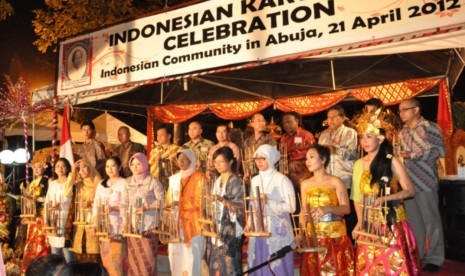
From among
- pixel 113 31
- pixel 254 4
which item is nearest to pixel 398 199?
pixel 254 4

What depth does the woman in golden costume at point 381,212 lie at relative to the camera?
12.0 ft

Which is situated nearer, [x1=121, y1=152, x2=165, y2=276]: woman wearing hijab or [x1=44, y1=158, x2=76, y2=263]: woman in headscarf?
[x1=121, y1=152, x2=165, y2=276]: woman wearing hijab

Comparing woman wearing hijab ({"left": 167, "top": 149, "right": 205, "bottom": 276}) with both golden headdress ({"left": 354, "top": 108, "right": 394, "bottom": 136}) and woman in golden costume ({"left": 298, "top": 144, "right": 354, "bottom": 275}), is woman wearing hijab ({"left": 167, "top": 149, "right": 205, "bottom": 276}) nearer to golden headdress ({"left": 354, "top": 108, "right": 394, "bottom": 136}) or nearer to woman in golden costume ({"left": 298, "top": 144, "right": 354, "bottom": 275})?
woman in golden costume ({"left": 298, "top": 144, "right": 354, "bottom": 275})

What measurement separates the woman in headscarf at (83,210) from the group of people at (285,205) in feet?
0.05

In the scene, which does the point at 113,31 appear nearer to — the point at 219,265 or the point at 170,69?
the point at 170,69

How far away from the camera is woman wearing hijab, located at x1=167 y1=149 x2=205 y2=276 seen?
5.07 meters

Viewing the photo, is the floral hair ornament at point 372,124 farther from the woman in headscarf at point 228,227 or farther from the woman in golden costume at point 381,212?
the woman in headscarf at point 228,227

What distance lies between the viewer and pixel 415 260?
3846 mm

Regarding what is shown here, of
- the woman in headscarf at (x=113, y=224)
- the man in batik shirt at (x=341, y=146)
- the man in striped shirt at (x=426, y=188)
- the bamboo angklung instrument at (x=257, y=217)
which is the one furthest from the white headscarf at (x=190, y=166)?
the man in striped shirt at (x=426, y=188)

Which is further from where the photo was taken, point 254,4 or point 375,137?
point 254,4

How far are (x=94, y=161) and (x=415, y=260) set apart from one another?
4918 millimetres

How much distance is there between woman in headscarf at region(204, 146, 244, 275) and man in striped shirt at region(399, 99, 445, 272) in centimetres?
176

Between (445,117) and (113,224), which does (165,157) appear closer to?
(113,224)

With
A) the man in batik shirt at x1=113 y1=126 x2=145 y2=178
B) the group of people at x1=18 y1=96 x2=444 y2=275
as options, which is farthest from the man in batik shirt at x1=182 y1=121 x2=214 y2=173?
the man in batik shirt at x1=113 y1=126 x2=145 y2=178
